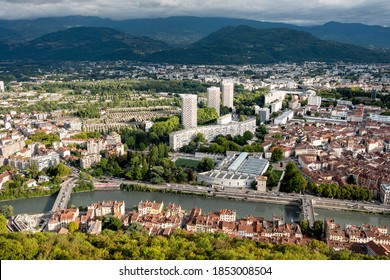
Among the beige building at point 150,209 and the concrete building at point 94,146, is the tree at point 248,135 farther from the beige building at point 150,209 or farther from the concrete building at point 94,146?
the beige building at point 150,209

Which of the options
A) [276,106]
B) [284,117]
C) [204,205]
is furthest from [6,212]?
[276,106]

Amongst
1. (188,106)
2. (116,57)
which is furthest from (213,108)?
(116,57)

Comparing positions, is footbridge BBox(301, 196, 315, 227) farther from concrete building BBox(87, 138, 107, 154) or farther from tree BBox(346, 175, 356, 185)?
concrete building BBox(87, 138, 107, 154)

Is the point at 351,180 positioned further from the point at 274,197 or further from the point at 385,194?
the point at 274,197

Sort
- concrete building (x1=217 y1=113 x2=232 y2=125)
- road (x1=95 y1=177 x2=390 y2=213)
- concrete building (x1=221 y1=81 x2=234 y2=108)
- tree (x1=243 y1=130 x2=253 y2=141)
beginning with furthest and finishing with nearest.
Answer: concrete building (x1=221 y1=81 x2=234 y2=108) → concrete building (x1=217 y1=113 x2=232 y2=125) → tree (x1=243 y1=130 x2=253 y2=141) → road (x1=95 y1=177 x2=390 y2=213)

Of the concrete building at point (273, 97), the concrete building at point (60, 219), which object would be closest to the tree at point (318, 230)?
the concrete building at point (60, 219)

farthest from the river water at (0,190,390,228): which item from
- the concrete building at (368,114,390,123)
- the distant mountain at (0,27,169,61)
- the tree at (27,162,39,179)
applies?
the distant mountain at (0,27,169,61)
